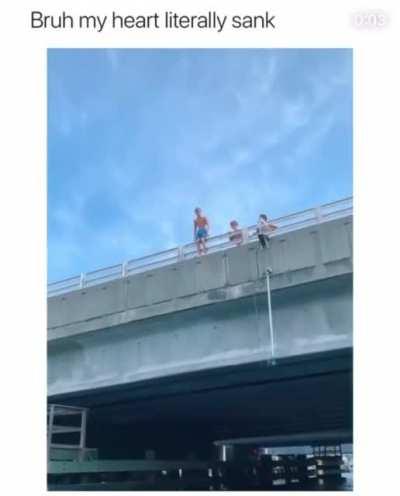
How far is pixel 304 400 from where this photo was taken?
1345 centimetres

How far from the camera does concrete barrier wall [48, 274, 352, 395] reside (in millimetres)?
7539

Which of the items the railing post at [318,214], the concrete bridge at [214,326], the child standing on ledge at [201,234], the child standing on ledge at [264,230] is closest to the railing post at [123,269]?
the concrete bridge at [214,326]

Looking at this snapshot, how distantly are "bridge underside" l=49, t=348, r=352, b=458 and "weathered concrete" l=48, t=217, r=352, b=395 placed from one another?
0.23m

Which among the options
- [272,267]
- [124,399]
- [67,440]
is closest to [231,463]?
[67,440]

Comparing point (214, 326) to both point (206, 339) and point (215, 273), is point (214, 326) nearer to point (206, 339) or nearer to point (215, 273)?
point (206, 339)

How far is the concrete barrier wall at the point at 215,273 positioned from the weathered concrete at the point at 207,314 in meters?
0.01

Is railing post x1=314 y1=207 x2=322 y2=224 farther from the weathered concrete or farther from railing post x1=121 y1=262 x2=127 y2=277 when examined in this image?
railing post x1=121 y1=262 x2=127 y2=277

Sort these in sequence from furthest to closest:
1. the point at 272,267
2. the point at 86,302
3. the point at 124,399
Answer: the point at 124,399
the point at 86,302
the point at 272,267

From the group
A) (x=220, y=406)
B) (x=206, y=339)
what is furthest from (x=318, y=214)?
(x=220, y=406)

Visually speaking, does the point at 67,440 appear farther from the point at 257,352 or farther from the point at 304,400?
the point at 257,352
